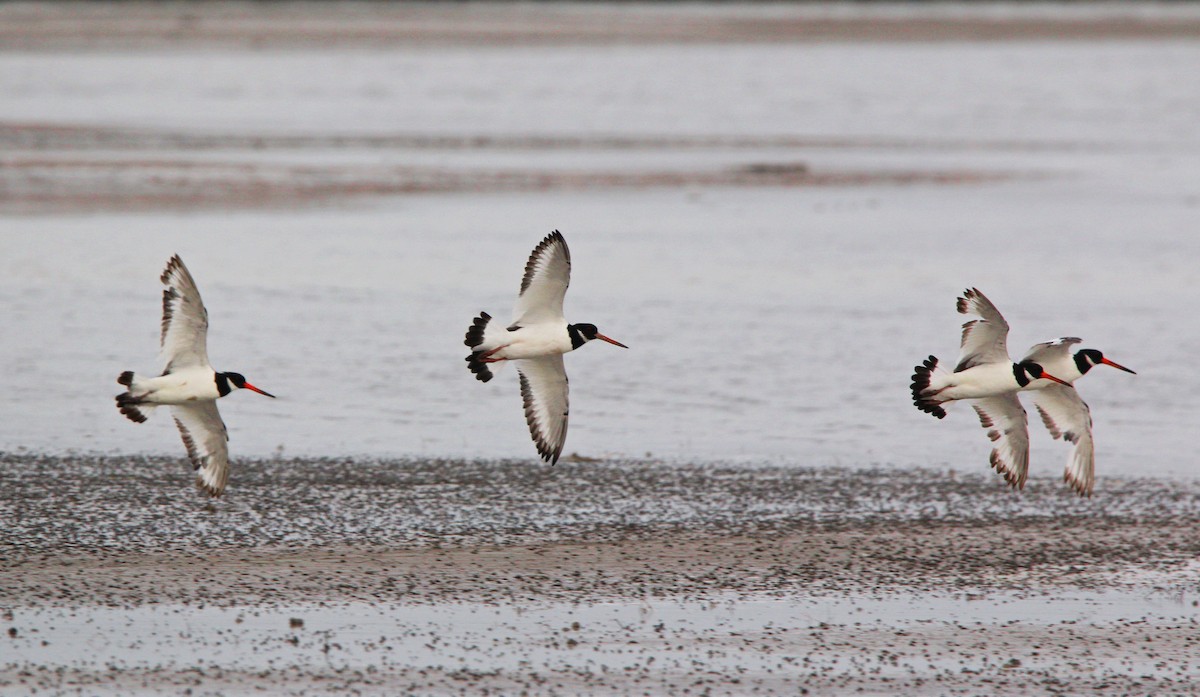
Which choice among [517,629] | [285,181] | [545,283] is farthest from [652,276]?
[517,629]

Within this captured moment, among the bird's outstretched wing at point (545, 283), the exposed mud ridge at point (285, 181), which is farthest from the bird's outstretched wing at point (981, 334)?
the exposed mud ridge at point (285, 181)

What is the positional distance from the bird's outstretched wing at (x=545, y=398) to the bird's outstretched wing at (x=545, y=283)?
1.04ft

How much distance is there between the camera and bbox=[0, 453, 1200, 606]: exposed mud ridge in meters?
11.9

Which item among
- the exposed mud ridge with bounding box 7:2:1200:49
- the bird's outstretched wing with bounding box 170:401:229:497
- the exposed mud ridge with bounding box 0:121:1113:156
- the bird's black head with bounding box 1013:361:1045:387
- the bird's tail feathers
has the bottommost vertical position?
the bird's outstretched wing with bounding box 170:401:229:497

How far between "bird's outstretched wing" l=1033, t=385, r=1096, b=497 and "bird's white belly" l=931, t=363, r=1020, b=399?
1.56ft

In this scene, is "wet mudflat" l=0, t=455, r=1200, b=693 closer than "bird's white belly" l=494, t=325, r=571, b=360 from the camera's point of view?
Yes

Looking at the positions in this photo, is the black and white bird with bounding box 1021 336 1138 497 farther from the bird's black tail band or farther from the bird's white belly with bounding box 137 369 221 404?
the bird's white belly with bounding box 137 369 221 404

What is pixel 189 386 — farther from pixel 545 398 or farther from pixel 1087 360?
pixel 1087 360

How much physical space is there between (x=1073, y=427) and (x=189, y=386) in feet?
20.5

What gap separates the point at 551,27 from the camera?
8175 cm

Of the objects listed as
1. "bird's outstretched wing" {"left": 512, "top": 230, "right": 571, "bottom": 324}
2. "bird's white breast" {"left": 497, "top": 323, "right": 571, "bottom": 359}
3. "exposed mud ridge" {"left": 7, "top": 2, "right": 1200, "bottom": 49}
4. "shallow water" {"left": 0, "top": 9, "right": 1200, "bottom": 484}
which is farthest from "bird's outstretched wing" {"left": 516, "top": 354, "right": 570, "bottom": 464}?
"exposed mud ridge" {"left": 7, "top": 2, "right": 1200, "bottom": 49}

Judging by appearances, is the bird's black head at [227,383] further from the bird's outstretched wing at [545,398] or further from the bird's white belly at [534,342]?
the bird's outstretched wing at [545,398]

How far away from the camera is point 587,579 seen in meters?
12.1

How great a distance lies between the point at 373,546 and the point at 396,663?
225 centimetres
